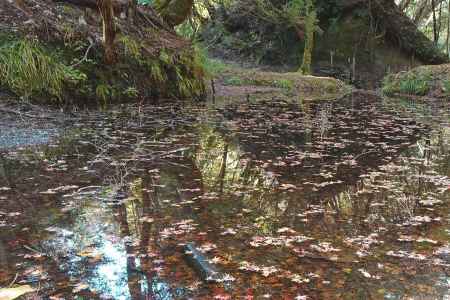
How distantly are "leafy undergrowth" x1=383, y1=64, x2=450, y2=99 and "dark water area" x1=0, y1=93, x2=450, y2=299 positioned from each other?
8.68m

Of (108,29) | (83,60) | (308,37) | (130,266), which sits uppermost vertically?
(308,37)

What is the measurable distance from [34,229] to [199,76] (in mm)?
8478

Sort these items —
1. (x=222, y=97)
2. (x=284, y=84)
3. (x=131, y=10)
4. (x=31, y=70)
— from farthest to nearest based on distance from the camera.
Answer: (x=284, y=84), (x=222, y=97), (x=131, y=10), (x=31, y=70)

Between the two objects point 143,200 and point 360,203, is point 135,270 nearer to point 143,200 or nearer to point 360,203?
point 143,200

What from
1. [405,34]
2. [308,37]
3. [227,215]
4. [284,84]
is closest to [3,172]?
[227,215]

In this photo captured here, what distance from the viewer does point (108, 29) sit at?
29.1ft

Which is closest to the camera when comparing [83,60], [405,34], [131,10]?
[83,60]

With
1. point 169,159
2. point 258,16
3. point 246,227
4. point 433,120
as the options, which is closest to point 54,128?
point 169,159

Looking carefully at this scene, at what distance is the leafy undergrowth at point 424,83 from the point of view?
14.6m

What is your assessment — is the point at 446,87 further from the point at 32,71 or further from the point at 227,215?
the point at 227,215

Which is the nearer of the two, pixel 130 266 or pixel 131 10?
pixel 130 266

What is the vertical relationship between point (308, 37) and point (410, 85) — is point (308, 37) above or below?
above

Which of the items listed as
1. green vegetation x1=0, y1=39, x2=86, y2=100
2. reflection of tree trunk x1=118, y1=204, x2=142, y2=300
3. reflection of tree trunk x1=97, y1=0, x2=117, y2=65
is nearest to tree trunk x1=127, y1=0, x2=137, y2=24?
reflection of tree trunk x1=97, y1=0, x2=117, y2=65

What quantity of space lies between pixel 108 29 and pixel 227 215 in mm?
6377
